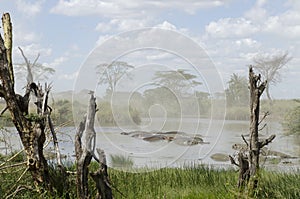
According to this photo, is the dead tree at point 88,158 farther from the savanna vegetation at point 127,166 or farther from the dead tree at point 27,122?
the dead tree at point 27,122

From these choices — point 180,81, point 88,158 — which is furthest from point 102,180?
point 180,81


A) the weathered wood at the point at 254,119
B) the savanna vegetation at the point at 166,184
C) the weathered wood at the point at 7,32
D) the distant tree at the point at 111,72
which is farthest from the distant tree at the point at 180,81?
the weathered wood at the point at 7,32

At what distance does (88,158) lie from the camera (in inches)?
94.2

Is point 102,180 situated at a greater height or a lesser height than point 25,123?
lesser

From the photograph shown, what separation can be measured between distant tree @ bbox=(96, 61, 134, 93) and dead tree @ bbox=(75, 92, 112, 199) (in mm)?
384

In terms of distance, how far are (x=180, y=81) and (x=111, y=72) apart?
52 centimetres

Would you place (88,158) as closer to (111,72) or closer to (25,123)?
(25,123)

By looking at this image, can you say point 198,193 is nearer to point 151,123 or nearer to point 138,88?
point 151,123

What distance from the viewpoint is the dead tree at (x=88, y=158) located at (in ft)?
7.69

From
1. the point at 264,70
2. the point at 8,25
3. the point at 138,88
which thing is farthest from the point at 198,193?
the point at 264,70

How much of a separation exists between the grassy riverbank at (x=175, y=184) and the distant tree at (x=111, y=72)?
0.65 m

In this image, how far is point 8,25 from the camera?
9.22 ft

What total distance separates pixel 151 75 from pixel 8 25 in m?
0.97

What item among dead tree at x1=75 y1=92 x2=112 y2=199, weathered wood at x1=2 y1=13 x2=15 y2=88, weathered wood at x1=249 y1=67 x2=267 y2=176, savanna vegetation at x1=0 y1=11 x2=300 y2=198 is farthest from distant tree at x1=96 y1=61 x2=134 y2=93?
weathered wood at x1=249 y1=67 x2=267 y2=176
